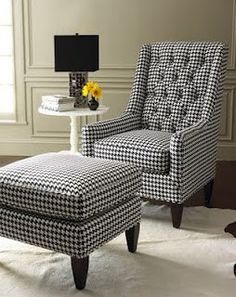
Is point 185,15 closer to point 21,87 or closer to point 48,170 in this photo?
point 21,87

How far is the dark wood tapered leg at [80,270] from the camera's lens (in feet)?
7.54

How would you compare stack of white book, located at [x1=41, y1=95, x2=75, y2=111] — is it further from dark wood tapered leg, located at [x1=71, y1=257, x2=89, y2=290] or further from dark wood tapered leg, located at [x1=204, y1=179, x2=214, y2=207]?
dark wood tapered leg, located at [x1=71, y1=257, x2=89, y2=290]

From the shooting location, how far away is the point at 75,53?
3.69 meters

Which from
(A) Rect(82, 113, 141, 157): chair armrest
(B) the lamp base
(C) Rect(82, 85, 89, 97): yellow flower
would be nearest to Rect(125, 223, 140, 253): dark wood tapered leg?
(A) Rect(82, 113, 141, 157): chair armrest

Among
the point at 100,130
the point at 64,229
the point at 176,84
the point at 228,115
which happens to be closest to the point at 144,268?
the point at 64,229

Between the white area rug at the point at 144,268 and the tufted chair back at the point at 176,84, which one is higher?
the tufted chair back at the point at 176,84

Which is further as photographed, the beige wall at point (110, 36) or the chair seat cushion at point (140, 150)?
the beige wall at point (110, 36)

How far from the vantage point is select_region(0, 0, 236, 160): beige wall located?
4363 millimetres

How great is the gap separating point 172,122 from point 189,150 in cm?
53

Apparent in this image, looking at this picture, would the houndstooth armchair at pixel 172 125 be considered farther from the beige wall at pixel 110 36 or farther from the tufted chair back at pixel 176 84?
the beige wall at pixel 110 36

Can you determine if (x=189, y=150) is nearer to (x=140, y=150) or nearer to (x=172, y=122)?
(x=140, y=150)

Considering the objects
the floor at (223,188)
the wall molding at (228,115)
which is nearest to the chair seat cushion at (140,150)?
the floor at (223,188)

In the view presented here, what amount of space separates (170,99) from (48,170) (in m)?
1.32

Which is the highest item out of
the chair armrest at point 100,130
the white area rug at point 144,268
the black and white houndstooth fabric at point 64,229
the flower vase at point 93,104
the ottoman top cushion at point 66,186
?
the flower vase at point 93,104
